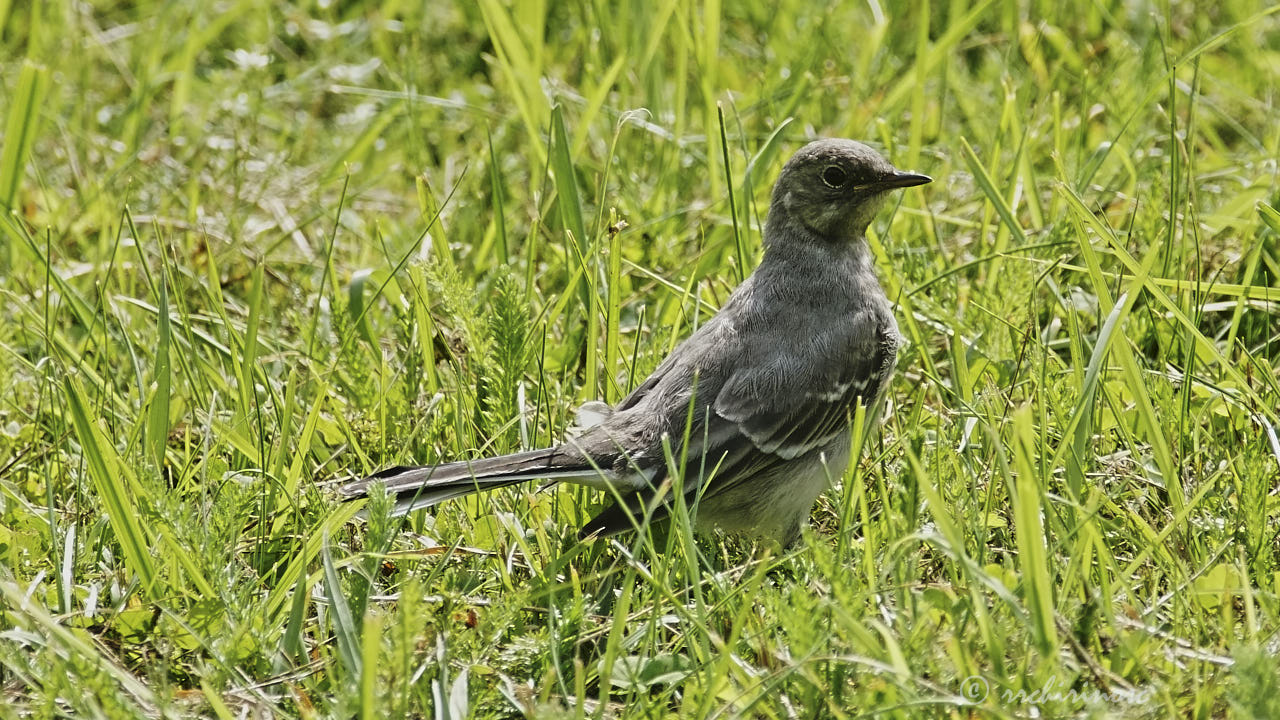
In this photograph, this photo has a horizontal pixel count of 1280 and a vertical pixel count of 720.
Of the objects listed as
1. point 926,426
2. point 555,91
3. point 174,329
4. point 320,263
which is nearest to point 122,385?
point 174,329

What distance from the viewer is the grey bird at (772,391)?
4.25 metres

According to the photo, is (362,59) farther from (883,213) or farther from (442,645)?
(442,645)

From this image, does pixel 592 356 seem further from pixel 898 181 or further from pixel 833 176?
pixel 898 181

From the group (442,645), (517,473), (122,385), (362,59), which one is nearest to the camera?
(442,645)

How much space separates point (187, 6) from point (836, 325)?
503 centimetres

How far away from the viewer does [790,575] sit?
14.3ft

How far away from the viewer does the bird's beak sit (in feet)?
15.9

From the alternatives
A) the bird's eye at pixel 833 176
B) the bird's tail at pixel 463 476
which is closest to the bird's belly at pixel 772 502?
the bird's tail at pixel 463 476

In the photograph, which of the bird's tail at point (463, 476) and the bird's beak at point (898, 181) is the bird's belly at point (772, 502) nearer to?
the bird's tail at point (463, 476)

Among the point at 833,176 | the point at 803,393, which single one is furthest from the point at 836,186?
the point at 803,393

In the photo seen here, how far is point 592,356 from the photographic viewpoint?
4922 mm

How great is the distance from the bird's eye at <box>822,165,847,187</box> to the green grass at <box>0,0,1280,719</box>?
0.95 feet

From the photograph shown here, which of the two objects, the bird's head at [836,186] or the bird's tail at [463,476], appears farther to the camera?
the bird's head at [836,186]

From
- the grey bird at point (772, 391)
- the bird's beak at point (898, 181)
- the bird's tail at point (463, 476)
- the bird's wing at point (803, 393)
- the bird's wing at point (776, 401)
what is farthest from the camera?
the bird's beak at point (898, 181)
